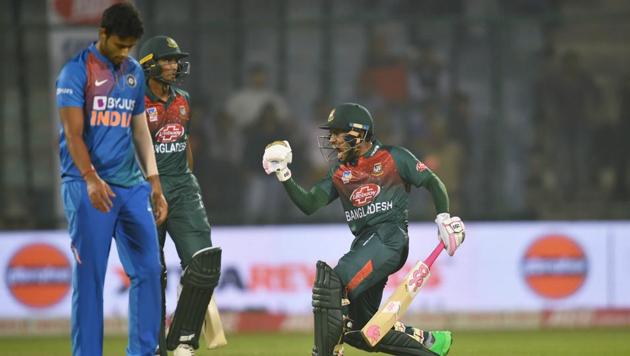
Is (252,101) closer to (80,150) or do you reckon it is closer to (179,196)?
(179,196)

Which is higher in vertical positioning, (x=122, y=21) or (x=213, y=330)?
(x=122, y=21)

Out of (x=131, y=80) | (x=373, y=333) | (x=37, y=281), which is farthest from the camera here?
(x=37, y=281)

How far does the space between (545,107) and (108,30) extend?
844 cm

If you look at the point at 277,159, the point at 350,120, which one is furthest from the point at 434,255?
the point at 277,159

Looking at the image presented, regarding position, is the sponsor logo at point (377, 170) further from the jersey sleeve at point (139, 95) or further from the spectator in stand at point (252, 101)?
the spectator in stand at point (252, 101)

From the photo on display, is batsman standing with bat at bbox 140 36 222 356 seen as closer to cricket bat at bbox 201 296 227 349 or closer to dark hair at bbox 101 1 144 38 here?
cricket bat at bbox 201 296 227 349

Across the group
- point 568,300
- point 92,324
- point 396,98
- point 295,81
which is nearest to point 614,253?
point 568,300

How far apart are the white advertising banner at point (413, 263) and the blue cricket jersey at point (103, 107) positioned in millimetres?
6002

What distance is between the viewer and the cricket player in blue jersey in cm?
625

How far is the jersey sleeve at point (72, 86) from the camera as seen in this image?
625 centimetres

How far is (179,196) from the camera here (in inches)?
321

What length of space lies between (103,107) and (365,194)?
6.42 ft

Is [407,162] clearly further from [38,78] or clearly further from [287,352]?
[38,78]

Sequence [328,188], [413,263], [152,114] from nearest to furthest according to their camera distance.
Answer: [328,188] → [152,114] → [413,263]
